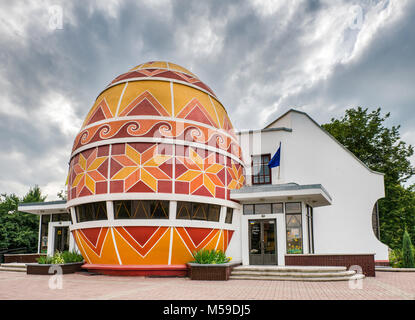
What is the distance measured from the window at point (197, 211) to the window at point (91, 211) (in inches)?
138

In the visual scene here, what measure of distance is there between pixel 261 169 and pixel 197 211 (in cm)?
748

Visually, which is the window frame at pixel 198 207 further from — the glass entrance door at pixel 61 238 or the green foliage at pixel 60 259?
the glass entrance door at pixel 61 238

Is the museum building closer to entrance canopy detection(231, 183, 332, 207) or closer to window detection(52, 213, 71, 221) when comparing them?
entrance canopy detection(231, 183, 332, 207)

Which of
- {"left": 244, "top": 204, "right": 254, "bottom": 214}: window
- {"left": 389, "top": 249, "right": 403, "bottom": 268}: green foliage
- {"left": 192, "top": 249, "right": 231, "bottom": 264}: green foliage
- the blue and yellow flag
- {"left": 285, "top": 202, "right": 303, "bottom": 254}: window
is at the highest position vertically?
the blue and yellow flag

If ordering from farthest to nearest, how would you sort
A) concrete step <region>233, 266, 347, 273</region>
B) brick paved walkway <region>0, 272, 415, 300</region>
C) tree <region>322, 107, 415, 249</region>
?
tree <region>322, 107, 415, 249</region>
concrete step <region>233, 266, 347, 273</region>
brick paved walkway <region>0, 272, 415, 300</region>

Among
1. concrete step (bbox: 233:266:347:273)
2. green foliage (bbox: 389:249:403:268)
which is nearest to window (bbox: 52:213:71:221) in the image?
concrete step (bbox: 233:266:347:273)

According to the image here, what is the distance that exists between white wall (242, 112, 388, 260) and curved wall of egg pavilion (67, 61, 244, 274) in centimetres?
526

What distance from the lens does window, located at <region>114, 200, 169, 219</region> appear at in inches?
645

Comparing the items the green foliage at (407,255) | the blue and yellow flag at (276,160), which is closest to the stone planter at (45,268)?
the blue and yellow flag at (276,160)

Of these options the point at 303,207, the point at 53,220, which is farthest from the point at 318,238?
the point at 53,220

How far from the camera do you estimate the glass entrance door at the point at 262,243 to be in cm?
1844

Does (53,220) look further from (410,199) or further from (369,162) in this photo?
(410,199)

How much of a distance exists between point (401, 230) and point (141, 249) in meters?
23.7

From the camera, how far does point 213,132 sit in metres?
18.9
